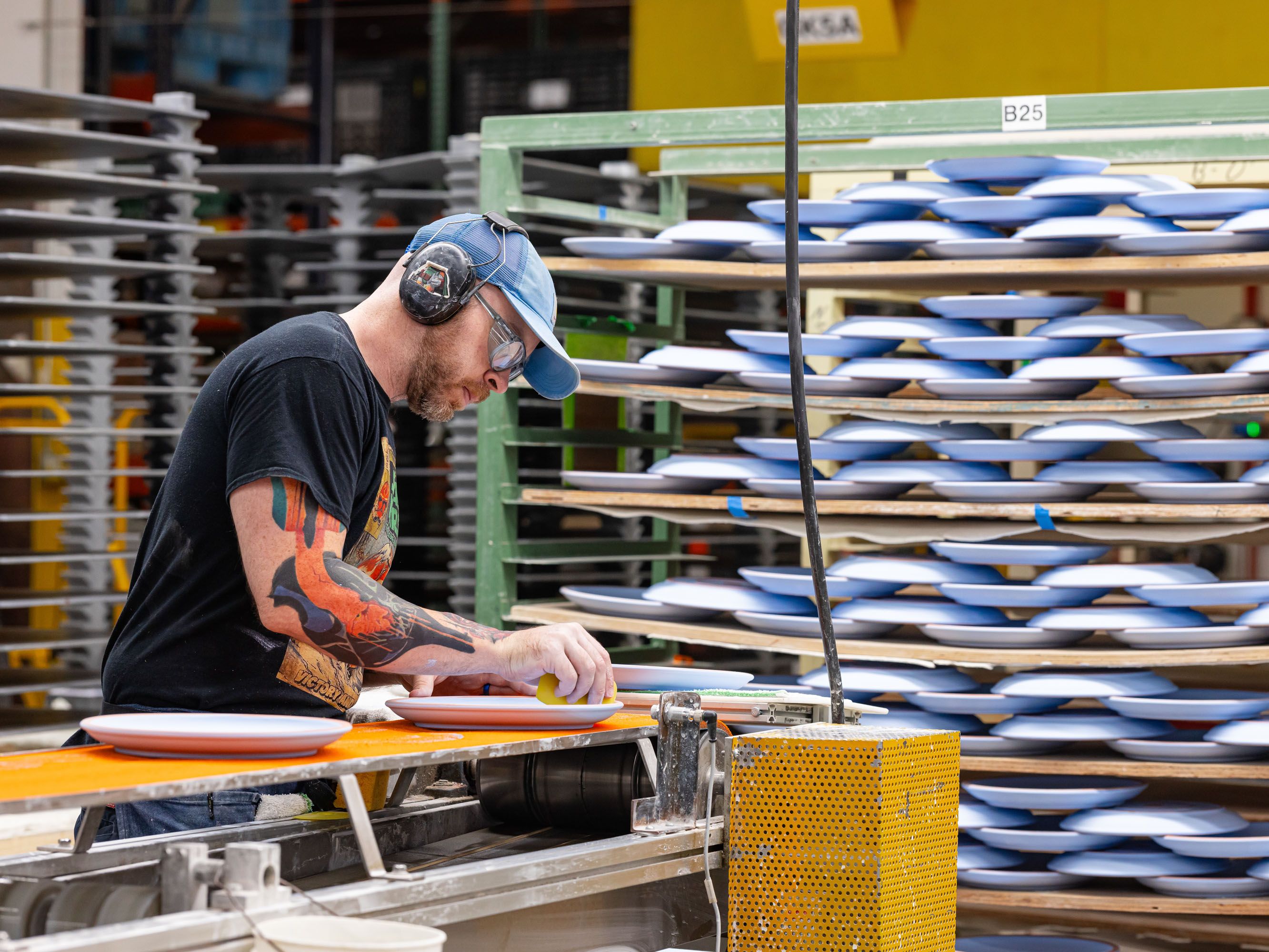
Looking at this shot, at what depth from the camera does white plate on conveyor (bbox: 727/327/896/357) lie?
2809 millimetres

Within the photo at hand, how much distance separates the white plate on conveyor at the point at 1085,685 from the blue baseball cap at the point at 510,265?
1.21 meters

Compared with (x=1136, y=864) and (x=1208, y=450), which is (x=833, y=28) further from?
(x=1136, y=864)

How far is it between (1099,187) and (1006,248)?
197 millimetres

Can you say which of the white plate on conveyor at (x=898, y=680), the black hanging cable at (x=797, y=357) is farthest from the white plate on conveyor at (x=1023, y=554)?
the black hanging cable at (x=797, y=357)

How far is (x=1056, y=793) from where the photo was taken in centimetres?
263

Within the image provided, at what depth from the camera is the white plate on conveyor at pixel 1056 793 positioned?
2.63 meters

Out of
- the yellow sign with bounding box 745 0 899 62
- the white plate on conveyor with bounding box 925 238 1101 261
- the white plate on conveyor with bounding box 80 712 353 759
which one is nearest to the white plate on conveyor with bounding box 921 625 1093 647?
the white plate on conveyor with bounding box 925 238 1101 261

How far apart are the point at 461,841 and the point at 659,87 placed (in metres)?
4.20

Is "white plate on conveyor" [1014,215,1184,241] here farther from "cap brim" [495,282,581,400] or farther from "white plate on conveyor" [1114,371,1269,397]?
"cap brim" [495,282,581,400]

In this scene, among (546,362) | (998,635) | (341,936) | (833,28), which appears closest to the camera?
(341,936)

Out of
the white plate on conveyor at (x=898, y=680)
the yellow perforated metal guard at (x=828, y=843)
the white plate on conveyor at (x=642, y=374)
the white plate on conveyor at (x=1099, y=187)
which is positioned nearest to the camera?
the yellow perforated metal guard at (x=828, y=843)

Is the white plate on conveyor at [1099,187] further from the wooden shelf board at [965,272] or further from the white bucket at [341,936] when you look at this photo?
the white bucket at [341,936]

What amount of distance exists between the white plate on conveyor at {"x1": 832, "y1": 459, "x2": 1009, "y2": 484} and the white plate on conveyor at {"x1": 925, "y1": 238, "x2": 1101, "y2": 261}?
0.39 m

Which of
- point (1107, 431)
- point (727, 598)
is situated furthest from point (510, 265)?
point (1107, 431)
